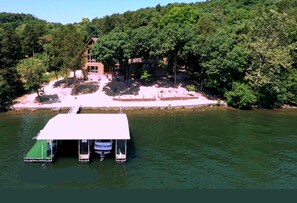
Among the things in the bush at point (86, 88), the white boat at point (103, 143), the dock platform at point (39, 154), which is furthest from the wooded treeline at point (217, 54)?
the white boat at point (103, 143)

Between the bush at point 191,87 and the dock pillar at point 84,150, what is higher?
the bush at point 191,87

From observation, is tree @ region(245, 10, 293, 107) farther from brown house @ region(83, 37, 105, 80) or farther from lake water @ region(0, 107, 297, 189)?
brown house @ region(83, 37, 105, 80)

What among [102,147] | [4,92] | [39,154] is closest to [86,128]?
[102,147]

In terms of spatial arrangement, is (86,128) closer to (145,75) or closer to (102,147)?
(102,147)

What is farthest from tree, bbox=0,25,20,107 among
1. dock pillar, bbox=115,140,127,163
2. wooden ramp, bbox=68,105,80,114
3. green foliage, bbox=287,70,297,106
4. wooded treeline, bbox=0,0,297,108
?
green foliage, bbox=287,70,297,106

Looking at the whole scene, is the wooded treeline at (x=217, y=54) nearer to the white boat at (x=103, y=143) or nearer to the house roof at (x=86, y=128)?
the house roof at (x=86, y=128)

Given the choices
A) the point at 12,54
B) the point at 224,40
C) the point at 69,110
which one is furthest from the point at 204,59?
the point at 12,54
